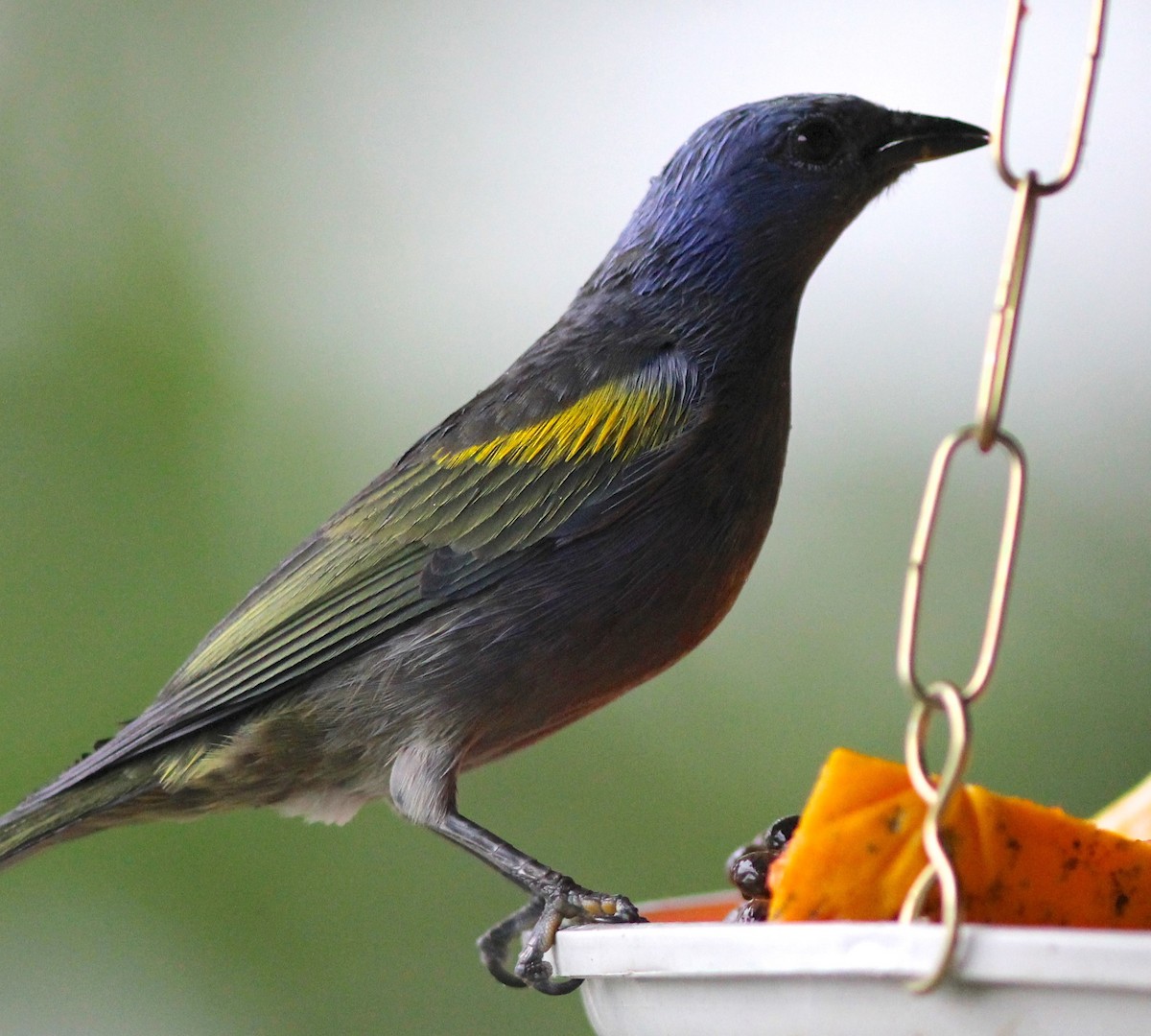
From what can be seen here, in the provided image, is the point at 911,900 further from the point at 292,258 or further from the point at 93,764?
the point at 292,258

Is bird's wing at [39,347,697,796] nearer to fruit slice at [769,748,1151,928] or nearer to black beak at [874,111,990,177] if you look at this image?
black beak at [874,111,990,177]

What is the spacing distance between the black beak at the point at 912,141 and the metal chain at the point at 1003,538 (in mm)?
976

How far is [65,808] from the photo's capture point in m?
2.35

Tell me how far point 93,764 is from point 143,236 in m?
3.65

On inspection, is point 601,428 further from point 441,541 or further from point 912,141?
point 912,141

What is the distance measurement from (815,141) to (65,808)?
5.40ft

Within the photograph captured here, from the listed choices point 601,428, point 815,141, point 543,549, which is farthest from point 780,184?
point 543,549

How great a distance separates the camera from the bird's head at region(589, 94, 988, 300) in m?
2.32

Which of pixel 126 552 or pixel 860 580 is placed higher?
pixel 126 552

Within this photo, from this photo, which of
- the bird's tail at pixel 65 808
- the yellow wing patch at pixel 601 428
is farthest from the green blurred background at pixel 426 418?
the yellow wing patch at pixel 601 428

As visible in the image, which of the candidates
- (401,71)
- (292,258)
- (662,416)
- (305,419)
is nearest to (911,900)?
(662,416)

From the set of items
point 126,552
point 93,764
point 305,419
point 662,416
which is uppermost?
point 305,419

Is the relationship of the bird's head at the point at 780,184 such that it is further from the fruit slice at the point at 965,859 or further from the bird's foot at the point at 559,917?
the fruit slice at the point at 965,859

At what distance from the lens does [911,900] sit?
1.08m
